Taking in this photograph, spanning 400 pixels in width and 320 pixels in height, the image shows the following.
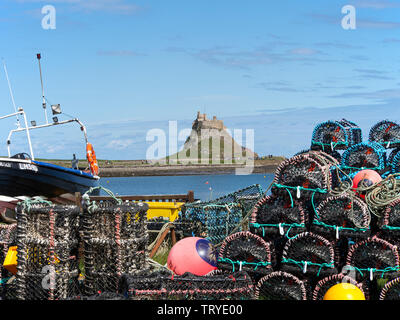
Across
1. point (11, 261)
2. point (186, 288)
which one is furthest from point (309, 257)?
point (11, 261)

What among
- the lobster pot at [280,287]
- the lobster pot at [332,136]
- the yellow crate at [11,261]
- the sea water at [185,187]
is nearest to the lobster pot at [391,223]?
the lobster pot at [280,287]

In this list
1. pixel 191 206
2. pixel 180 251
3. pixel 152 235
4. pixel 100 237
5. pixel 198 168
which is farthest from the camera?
pixel 198 168

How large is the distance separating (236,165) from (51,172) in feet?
412

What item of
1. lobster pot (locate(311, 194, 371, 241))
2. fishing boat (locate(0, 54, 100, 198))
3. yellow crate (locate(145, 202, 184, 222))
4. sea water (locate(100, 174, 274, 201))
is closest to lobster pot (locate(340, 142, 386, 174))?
lobster pot (locate(311, 194, 371, 241))

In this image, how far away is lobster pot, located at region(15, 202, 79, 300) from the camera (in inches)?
199

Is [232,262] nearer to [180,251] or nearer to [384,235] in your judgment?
[180,251]

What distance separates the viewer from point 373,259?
206 inches

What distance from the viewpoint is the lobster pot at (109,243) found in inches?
202

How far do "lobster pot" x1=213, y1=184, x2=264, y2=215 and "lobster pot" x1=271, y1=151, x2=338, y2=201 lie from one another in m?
2.03

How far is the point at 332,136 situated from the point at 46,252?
18.0 feet

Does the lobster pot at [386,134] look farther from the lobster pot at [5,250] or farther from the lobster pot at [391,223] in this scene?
the lobster pot at [5,250]
